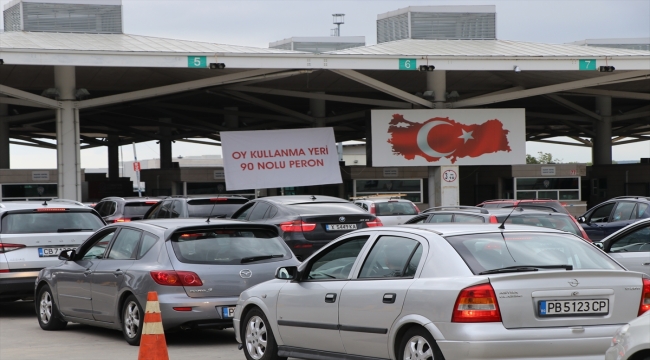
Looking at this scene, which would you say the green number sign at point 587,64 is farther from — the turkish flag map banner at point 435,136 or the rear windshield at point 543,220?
the rear windshield at point 543,220

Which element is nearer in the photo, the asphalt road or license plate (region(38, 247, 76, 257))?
the asphalt road

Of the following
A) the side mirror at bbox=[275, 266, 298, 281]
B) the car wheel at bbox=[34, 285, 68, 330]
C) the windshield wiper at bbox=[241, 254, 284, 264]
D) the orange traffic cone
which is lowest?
the car wheel at bbox=[34, 285, 68, 330]

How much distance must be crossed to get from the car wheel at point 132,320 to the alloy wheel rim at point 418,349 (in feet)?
12.7

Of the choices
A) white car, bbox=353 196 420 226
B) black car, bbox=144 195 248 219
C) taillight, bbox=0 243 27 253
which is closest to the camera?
taillight, bbox=0 243 27 253

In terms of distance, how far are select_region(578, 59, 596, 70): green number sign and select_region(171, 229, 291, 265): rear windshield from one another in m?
23.7

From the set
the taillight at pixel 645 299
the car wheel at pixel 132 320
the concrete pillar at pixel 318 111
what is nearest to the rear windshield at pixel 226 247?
the car wheel at pixel 132 320

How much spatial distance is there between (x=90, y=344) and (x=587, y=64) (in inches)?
977

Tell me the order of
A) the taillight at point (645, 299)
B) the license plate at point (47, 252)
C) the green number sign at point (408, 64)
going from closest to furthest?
the taillight at point (645, 299)
the license plate at point (47, 252)
the green number sign at point (408, 64)

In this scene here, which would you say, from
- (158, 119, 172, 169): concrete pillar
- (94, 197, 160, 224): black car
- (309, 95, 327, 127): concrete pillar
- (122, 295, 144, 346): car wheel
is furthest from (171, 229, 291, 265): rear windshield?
(158, 119, 172, 169): concrete pillar

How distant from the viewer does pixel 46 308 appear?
1182cm

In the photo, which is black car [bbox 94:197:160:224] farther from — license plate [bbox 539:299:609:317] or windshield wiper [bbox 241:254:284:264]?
license plate [bbox 539:299:609:317]

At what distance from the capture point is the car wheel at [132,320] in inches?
388

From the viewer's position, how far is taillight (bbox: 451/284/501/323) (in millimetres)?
6336

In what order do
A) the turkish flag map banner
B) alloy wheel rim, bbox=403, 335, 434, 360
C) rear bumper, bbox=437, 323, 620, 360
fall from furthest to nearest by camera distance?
the turkish flag map banner, alloy wheel rim, bbox=403, 335, 434, 360, rear bumper, bbox=437, 323, 620, 360
